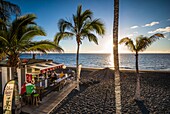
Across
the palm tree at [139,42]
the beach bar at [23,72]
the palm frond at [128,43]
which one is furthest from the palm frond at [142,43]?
the beach bar at [23,72]

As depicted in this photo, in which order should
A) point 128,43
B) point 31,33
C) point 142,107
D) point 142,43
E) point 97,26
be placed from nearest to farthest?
1. point 31,33
2. point 142,107
3. point 142,43
4. point 128,43
5. point 97,26

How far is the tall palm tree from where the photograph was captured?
910 cm

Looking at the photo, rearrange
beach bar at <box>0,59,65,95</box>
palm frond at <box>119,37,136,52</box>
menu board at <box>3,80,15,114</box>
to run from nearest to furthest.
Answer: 1. menu board at <box>3,80,15,114</box>
2. palm frond at <box>119,37,136,52</box>
3. beach bar at <box>0,59,65,95</box>

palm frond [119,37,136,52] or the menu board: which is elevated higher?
palm frond [119,37,136,52]

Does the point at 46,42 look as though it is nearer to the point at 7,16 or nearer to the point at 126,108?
the point at 7,16

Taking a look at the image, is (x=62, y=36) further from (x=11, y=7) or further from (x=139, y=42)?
(x=139, y=42)

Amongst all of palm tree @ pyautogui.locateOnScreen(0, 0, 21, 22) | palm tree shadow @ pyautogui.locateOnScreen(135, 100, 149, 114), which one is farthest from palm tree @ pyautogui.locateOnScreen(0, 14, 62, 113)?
palm tree shadow @ pyautogui.locateOnScreen(135, 100, 149, 114)

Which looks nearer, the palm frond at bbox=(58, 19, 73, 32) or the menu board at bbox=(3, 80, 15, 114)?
the menu board at bbox=(3, 80, 15, 114)

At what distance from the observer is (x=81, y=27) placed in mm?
9398

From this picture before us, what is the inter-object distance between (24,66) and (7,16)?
3.17m

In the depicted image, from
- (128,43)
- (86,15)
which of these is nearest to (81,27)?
→ (86,15)

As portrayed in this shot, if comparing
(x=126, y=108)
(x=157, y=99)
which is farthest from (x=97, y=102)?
(x=157, y=99)

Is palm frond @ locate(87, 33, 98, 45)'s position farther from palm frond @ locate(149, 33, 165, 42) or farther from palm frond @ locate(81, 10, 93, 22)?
palm frond @ locate(149, 33, 165, 42)

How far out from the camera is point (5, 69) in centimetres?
792
